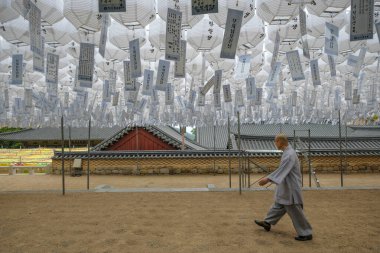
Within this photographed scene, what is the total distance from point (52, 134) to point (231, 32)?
114 ft

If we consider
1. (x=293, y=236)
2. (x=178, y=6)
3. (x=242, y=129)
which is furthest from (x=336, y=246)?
(x=242, y=129)

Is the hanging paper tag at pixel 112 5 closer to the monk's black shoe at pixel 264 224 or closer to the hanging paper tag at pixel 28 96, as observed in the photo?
the monk's black shoe at pixel 264 224

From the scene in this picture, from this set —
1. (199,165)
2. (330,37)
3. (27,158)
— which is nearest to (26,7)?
(330,37)

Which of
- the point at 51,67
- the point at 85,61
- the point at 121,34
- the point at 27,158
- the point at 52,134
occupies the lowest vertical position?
the point at 27,158

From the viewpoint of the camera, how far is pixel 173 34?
291 inches

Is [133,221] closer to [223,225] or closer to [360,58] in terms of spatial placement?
[223,225]

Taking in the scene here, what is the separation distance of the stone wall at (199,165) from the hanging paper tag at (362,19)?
11.2 metres

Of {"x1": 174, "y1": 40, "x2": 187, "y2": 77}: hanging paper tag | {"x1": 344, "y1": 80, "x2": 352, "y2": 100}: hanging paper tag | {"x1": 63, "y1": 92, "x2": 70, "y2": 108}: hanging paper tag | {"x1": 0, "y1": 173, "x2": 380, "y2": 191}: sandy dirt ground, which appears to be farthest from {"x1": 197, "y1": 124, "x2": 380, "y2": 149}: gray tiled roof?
{"x1": 174, "y1": 40, "x2": 187, "y2": 77}: hanging paper tag

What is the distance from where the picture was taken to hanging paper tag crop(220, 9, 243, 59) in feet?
23.2

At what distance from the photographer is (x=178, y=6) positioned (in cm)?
746

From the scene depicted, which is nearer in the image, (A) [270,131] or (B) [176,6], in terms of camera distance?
(B) [176,6]

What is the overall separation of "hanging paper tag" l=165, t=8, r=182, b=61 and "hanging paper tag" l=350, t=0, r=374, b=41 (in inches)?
144

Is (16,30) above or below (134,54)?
above

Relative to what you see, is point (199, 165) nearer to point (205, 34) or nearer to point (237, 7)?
point (205, 34)
